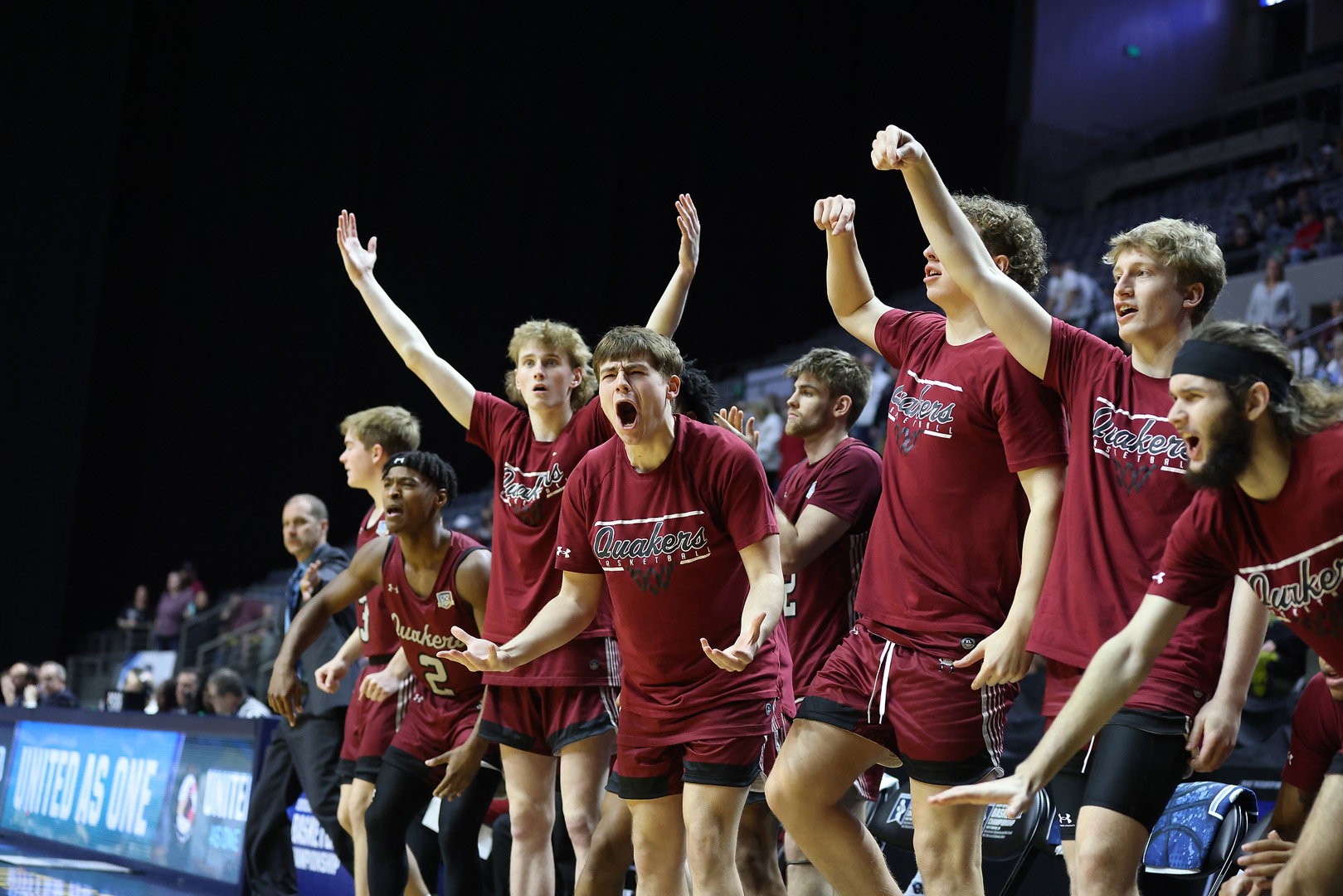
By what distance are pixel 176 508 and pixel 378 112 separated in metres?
6.62

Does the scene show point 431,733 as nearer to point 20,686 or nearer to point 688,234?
point 688,234

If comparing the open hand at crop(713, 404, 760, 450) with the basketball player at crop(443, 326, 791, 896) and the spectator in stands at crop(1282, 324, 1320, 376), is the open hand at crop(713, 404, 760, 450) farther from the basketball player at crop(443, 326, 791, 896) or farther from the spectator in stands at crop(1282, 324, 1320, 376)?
the spectator in stands at crop(1282, 324, 1320, 376)

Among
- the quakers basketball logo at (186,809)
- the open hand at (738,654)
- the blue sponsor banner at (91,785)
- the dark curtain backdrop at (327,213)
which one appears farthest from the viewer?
the dark curtain backdrop at (327,213)

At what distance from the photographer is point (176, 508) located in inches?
756

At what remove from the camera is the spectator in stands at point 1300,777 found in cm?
323

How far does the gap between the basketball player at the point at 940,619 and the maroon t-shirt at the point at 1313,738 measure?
0.79 metres

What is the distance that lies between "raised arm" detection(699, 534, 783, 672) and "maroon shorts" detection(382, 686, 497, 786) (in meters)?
1.68

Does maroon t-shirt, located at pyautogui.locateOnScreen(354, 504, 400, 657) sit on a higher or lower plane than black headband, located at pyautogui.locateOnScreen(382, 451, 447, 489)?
lower

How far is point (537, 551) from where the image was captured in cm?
446

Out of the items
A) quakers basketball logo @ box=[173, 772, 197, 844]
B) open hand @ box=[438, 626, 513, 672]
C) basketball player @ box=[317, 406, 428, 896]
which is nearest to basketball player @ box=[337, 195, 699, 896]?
open hand @ box=[438, 626, 513, 672]

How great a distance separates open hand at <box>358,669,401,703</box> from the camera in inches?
204

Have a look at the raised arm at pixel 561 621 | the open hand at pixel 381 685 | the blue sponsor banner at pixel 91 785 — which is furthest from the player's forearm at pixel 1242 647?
the blue sponsor banner at pixel 91 785

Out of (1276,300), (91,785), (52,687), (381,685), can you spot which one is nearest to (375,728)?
(381,685)

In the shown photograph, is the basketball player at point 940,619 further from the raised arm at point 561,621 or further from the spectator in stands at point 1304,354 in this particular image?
the spectator in stands at point 1304,354
